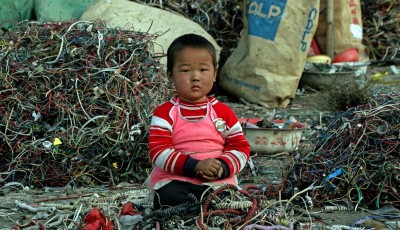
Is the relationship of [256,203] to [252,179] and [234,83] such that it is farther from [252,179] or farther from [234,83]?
[234,83]

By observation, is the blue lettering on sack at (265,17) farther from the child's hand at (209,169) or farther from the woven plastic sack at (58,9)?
the child's hand at (209,169)

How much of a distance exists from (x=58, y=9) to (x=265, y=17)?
206 centimetres

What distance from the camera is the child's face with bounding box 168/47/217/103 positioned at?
4328 millimetres

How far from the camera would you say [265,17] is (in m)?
8.54

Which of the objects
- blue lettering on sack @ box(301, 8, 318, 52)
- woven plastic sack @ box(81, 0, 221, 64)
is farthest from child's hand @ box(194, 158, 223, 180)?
blue lettering on sack @ box(301, 8, 318, 52)

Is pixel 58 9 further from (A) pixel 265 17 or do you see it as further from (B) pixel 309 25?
(B) pixel 309 25

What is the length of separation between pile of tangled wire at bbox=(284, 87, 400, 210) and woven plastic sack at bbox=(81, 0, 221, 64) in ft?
9.83

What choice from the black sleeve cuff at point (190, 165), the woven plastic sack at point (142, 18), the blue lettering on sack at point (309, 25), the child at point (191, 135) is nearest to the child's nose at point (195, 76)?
the child at point (191, 135)

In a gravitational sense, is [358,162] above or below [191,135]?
below

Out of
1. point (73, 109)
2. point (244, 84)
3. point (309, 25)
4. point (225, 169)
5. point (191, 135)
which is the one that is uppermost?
point (191, 135)

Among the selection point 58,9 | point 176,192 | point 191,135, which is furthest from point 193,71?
point 58,9

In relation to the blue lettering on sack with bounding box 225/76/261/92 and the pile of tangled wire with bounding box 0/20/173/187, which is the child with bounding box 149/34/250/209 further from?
the blue lettering on sack with bounding box 225/76/261/92

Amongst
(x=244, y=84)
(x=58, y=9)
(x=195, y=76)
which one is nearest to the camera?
(x=195, y=76)

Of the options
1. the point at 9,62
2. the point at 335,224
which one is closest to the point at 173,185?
the point at 335,224
